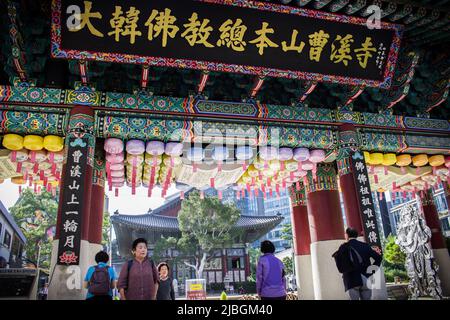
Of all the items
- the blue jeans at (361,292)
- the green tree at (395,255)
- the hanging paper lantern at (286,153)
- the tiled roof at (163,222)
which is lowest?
the blue jeans at (361,292)

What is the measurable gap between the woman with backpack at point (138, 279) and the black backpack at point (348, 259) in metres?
2.70

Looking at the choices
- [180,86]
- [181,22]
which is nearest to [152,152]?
[180,86]

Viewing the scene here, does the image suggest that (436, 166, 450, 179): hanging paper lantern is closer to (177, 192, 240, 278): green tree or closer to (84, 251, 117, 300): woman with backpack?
(84, 251, 117, 300): woman with backpack

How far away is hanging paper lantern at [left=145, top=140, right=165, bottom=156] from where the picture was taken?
7577 millimetres

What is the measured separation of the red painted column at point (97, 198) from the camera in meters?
8.43

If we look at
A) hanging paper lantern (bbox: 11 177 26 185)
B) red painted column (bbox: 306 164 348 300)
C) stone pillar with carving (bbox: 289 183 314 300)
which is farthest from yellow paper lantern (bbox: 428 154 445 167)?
hanging paper lantern (bbox: 11 177 26 185)

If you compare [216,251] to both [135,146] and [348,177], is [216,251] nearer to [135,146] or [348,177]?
[348,177]

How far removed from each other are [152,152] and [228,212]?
16.5 m

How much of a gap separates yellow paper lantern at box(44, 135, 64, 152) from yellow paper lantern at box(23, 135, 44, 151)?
106 millimetres

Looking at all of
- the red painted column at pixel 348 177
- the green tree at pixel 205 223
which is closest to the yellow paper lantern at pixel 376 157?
the red painted column at pixel 348 177

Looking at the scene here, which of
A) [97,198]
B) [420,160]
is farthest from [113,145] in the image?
[420,160]

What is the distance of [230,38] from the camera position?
676cm

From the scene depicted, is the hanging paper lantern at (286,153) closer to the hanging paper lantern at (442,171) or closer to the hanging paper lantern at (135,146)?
the hanging paper lantern at (135,146)

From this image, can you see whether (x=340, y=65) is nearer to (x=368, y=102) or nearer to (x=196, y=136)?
(x=368, y=102)
